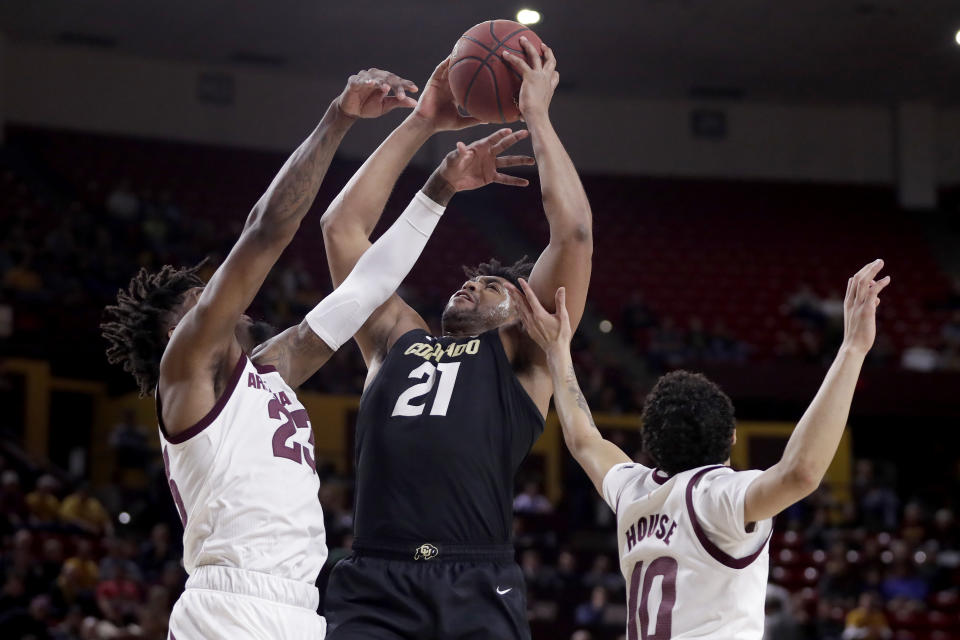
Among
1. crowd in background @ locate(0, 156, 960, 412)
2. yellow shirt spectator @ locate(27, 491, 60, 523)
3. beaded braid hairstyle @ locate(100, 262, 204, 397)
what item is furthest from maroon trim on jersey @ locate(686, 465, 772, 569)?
crowd in background @ locate(0, 156, 960, 412)

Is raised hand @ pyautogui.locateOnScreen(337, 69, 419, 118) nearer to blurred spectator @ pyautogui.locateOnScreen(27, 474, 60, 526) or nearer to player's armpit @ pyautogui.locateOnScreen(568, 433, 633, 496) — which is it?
player's armpit @ pyautogui.locateOnScreen(568, 433, 633, 496)

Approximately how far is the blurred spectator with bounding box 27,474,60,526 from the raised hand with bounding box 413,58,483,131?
324 inches

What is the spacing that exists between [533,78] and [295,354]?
3.89ft

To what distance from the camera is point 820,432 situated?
10.1ft

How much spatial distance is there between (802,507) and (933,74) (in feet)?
30.3

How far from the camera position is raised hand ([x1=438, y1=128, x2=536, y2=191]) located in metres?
4.26

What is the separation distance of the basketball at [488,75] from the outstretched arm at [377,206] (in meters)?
0.15

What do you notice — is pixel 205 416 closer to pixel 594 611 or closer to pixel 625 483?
pixel 625 483

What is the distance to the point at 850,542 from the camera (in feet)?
44.4

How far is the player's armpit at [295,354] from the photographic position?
12.5 ft

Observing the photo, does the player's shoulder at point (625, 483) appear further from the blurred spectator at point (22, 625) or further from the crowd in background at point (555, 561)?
the blurred spectator at point (22, 625)

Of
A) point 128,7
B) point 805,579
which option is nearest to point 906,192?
point 805,579

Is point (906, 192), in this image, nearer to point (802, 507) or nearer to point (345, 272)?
point (802, 507)

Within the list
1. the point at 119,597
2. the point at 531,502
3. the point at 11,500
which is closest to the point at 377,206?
the point at 119,597
